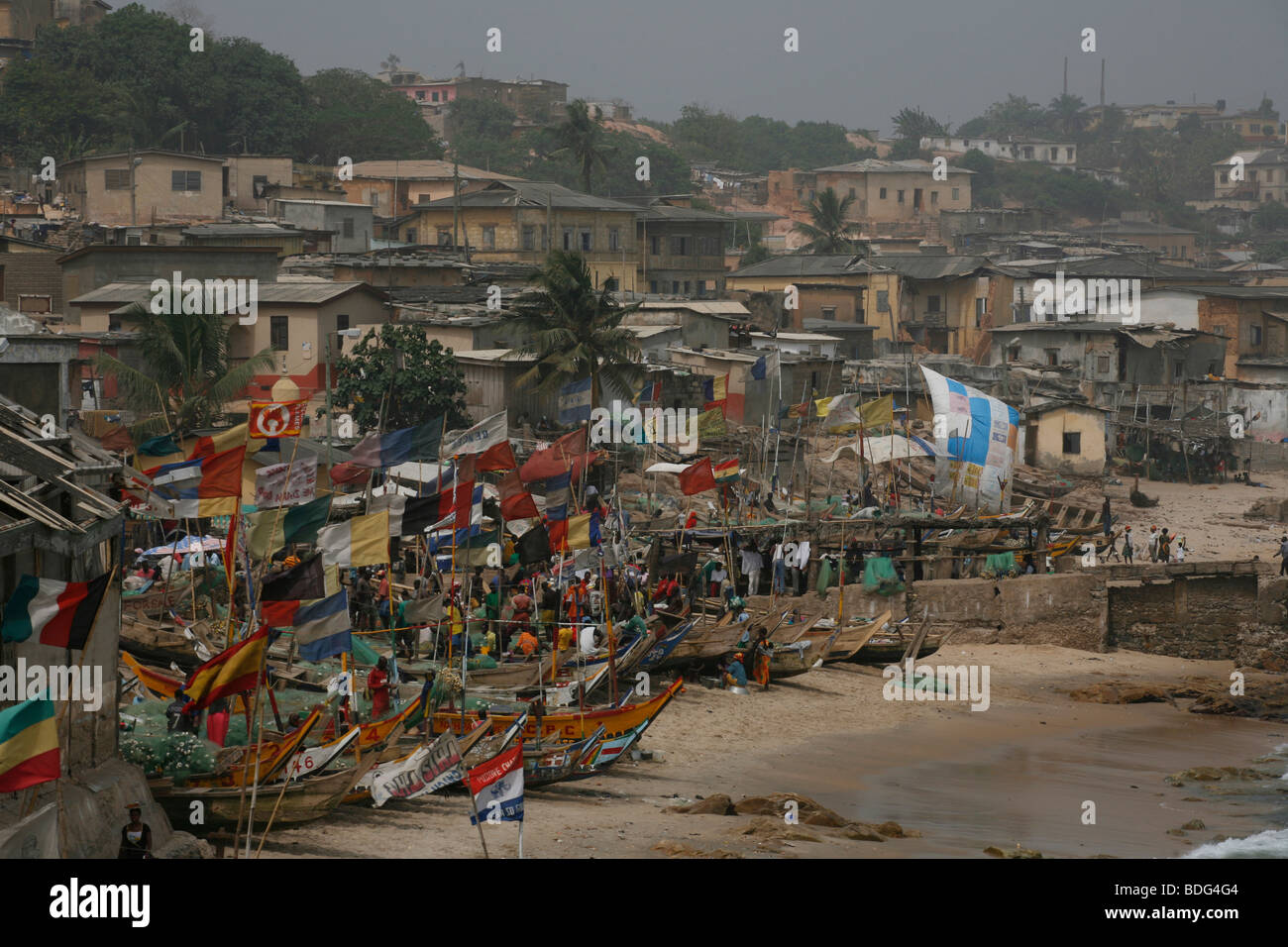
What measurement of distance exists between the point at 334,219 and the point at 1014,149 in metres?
109

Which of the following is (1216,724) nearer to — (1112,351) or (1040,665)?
(1040,665)

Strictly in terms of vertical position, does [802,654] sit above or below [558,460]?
below

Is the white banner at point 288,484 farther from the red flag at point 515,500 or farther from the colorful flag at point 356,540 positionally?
the red flag at point 515,500

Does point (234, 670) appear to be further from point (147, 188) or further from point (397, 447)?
point (147, 188)

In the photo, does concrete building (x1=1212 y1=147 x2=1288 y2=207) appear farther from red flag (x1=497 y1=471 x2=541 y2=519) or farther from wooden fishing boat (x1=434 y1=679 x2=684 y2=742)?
wooden fishing boat (x1=434 y1=679 x2=684 y2=742)

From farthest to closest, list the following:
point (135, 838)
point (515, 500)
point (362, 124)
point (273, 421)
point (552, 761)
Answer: point (362, 124), point (515, 500), point (273, 421), point (552, 761), point (135, 838)

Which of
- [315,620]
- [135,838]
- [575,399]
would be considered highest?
[575,399]

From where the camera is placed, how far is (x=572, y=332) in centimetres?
4431

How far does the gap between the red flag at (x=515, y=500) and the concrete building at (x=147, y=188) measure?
43.8 m

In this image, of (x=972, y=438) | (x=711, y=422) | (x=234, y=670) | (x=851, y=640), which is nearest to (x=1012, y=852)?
(x=234, y=670)

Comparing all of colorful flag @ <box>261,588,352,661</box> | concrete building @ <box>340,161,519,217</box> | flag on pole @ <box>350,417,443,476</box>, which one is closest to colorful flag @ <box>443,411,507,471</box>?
flag on pole @ <box>350,417,443,476</box>
